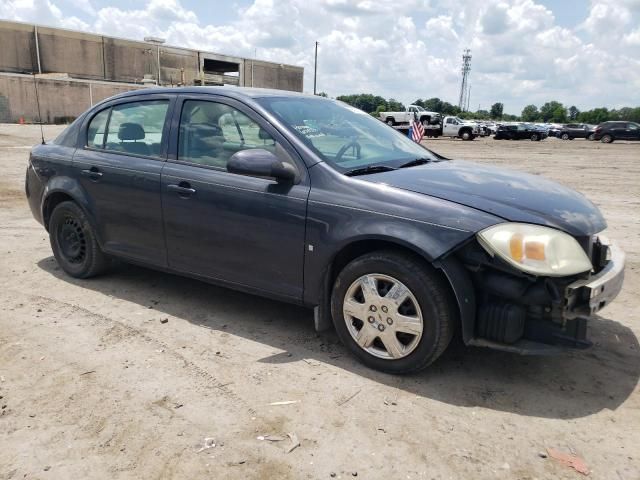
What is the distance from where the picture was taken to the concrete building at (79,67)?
129ft

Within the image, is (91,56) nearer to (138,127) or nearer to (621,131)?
(621,131)

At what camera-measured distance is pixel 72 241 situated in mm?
5078

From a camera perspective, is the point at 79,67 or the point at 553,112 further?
the point at 553,112

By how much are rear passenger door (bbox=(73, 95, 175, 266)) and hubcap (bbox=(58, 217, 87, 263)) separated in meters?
0.34

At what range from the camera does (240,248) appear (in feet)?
12.7

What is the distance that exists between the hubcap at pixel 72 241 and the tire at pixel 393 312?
2706 millimetres

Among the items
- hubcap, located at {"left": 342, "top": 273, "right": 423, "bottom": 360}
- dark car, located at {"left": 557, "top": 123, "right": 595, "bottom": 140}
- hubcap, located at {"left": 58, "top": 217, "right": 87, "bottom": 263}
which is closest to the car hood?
hubcap, located at {"left": 342, "top": 273, "right": 423, "bottom": 360}

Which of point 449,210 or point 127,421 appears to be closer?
point 127,421

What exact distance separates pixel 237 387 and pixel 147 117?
7.99 feet

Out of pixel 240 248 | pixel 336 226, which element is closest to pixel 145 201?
pixel 240 248

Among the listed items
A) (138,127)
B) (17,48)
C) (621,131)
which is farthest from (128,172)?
(17,48)

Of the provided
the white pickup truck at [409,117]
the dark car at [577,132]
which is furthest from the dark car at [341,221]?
the dark car at [577,132]

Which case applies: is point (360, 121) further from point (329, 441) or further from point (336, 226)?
point (329, 441)

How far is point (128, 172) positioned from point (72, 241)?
3.73 ft
